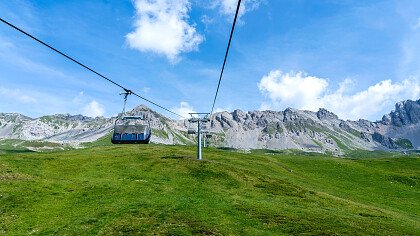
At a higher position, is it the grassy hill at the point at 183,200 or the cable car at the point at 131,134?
the cable car at the point at 131,134

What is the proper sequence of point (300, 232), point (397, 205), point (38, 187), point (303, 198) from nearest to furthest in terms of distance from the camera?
point (300, 232)
point (38, 187)
point (303, 198)
point (397, 205)

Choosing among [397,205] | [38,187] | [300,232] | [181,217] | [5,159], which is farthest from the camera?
[5,159]

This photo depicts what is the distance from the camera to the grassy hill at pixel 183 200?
34.2 m

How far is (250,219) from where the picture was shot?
37094mm

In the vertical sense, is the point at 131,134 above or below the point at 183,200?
above

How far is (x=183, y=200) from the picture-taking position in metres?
45.3

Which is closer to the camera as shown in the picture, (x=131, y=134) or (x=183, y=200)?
(x=183, y=200)

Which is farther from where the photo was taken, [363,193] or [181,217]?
[363,193]

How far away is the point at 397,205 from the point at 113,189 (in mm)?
44822

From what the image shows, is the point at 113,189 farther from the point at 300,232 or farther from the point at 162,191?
the point at 300,232

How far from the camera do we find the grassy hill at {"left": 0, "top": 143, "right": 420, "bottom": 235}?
34156mm

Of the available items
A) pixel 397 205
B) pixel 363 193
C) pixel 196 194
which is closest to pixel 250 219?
pixel 196 194

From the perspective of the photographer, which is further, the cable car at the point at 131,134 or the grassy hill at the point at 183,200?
the cable car at the point at 131,134

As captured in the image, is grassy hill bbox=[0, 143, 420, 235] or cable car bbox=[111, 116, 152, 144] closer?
grassy hill bbox=[0, 143, 420, 235]
